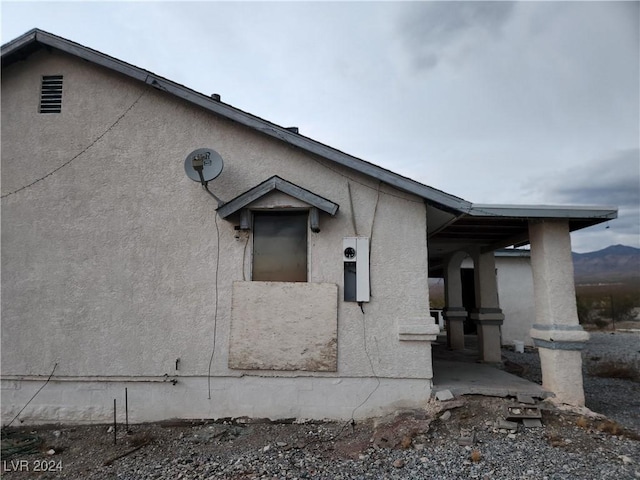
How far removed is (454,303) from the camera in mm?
11703

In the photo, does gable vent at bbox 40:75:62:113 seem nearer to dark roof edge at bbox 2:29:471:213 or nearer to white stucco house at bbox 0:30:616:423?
white stucco house at bbox 0:30:616:423

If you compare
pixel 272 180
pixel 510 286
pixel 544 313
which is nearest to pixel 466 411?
pixel 544 313

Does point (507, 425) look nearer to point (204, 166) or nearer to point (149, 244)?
point (204, 166)

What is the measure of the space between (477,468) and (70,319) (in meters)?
5.78

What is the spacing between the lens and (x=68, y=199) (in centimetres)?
640

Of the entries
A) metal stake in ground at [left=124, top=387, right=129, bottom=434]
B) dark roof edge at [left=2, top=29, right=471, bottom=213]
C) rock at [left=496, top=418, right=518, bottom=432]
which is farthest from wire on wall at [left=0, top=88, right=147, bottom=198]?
rock at [left=496, top=418, right=518, bottom=432]

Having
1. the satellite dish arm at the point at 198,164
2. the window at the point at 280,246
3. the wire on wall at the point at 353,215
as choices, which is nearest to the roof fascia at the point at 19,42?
the satellite dish arm at the point at 198,164

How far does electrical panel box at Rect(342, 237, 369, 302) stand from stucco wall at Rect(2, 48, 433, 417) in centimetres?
11

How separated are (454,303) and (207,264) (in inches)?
311

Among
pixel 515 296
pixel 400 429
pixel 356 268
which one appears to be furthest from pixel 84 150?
pixel 515 296

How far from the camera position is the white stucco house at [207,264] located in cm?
590

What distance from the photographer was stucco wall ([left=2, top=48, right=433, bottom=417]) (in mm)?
5984

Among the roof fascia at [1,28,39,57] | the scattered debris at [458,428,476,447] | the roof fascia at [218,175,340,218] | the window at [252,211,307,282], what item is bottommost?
the scattered debris at [458,428,476,447]

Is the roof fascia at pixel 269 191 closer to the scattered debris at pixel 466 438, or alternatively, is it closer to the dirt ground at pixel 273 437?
the dirt ground at pixel 273 437
